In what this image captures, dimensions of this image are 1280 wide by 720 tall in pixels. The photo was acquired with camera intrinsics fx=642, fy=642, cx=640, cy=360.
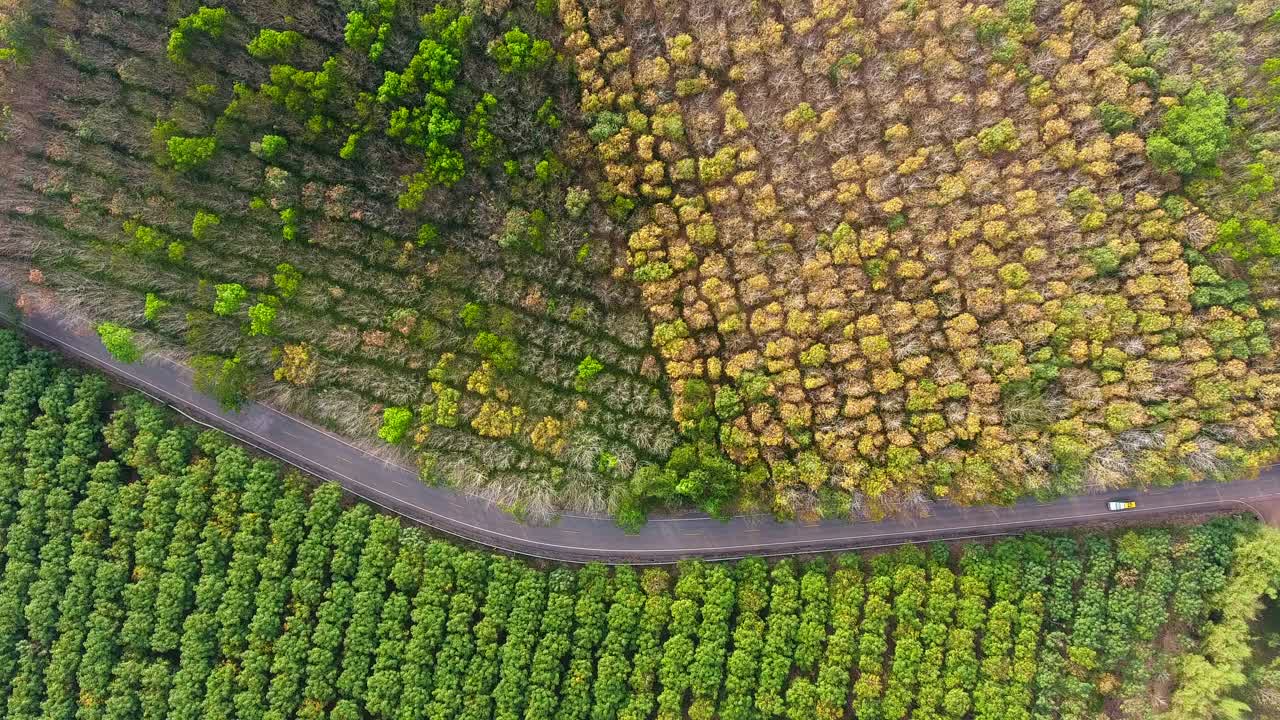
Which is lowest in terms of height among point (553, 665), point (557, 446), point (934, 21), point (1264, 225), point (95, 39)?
point (553, 665)

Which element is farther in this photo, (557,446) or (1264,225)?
(557,446)

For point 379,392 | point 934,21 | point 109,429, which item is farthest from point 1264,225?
point 109,429

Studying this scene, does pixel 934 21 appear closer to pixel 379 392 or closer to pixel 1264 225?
pixel 1264 225

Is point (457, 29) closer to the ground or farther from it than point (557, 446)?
farther from it

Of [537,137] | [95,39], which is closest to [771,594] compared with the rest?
[537,137]

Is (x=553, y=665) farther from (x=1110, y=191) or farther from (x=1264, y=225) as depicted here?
(x=1264, y=225)

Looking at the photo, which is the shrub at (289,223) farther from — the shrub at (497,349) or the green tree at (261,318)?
the shrub at (497,349)
